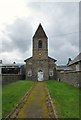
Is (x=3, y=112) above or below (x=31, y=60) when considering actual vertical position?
below

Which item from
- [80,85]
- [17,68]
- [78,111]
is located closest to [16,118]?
[78,111]

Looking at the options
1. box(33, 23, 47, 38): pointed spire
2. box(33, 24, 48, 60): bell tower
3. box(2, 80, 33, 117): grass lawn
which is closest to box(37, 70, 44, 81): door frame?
box(33, 24, 48, 60): bell tower

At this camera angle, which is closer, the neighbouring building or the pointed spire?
the neighbouring building

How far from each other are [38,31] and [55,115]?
5477 cm

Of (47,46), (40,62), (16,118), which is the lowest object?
(16,118)

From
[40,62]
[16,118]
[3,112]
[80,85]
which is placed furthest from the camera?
[40,62]

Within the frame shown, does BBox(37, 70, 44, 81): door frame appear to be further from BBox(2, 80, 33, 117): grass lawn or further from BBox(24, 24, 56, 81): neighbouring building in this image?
BBox(2, 80, 33, 117): grass lawn

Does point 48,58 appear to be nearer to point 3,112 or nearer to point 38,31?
point 38,31

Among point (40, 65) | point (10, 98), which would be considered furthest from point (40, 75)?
point (10, 98)

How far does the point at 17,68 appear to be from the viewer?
6875 centimetres

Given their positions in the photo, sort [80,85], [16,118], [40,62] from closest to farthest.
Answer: [16,118], [80,85], [40,62]

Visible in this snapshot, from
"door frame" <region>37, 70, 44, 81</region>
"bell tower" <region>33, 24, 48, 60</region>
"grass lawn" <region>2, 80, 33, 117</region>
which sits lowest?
"grass lawn" <region>2, 80, 33, 117</region>

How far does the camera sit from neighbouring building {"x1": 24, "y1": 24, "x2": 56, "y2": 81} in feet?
212

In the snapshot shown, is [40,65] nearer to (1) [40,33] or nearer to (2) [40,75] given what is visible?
(2) [40,75]
